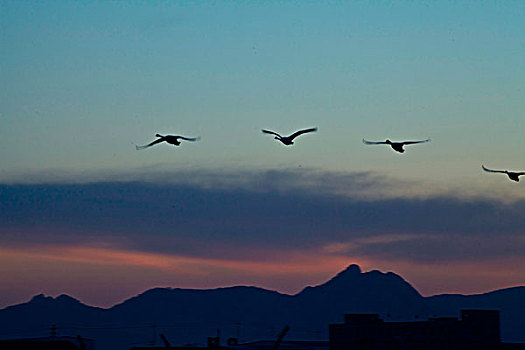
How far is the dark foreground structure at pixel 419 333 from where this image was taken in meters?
183

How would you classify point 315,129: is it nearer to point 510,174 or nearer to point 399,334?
point 510,174

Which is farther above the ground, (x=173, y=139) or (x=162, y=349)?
(x=173, y=139)

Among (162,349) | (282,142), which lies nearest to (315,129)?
(282,142)

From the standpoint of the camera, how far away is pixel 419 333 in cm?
19088

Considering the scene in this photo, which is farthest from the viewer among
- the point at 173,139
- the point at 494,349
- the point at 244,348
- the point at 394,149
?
the point at 494,349

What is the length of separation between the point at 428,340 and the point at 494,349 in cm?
4324

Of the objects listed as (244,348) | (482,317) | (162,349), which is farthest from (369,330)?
(162,349)

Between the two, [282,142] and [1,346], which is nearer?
[282,142]

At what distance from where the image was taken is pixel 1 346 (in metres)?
93.3

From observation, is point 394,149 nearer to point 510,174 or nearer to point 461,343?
point 510,174

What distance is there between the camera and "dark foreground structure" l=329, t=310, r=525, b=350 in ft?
601

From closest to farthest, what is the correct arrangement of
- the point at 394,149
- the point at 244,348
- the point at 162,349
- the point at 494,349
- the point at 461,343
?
the point at 394,149 < the point at 162,349 < the point at 244,348 < the point at 494,349 < the point at 461,343

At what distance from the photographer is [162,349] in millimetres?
89688

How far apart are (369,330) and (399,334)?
613 cm
